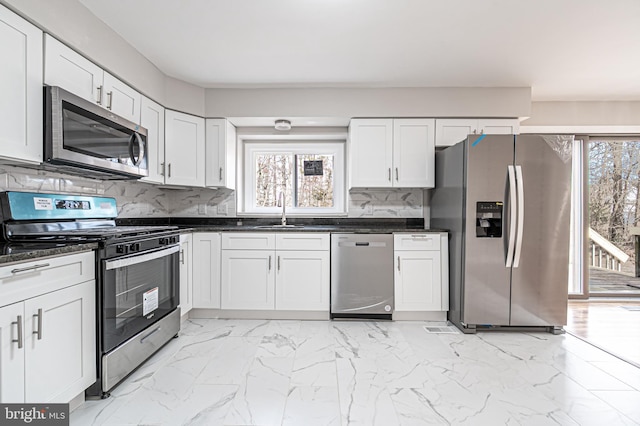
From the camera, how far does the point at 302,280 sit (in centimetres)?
316

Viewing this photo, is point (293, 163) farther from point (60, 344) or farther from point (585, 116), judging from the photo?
point (585, 116)

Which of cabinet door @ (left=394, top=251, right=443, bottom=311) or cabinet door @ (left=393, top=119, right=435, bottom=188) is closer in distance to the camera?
cabinet door @ (left=394, top=251, right=443, bottom=311)

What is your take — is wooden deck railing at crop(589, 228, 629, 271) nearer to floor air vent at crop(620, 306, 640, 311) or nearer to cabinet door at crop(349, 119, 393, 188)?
floor air vent at crop(620, 306, 640, 311)

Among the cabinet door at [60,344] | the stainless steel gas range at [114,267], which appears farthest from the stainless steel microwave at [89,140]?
the cabinet door at [60,344]

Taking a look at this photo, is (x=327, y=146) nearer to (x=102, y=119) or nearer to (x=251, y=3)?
(x=251, y=3)

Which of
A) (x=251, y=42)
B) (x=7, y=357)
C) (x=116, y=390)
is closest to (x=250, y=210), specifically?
(x=251, y=42)

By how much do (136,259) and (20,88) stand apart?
107 centimetres

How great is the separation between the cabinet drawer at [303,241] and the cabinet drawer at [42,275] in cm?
166

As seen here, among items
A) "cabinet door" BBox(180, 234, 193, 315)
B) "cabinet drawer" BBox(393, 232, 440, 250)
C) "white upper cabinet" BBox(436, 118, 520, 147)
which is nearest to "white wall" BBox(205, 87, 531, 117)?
"white upper cabinet" BBox(436, 118, 520, 147)

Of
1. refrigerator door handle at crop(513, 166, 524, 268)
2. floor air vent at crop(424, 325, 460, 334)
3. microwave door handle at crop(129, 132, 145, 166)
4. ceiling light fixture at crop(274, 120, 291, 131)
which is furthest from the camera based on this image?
ceiling light fixture at crop(274, 120, 291, 131)

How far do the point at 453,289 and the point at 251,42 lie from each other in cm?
276

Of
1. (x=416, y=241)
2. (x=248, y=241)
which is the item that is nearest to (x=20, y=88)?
(x=248, y=241)

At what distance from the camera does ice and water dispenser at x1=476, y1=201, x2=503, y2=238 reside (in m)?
2.78
